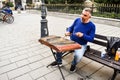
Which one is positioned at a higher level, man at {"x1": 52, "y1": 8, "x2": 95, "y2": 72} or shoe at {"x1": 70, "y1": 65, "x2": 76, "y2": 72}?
man at {"x1": 52, "y1": 8, "x2": 95, "y2": 72}

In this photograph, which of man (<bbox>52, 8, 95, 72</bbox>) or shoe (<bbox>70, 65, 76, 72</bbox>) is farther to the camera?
shoe (<bbox>70, 65, 76, 72</bbox>)

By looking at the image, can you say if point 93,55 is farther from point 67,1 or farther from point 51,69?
point 67,1

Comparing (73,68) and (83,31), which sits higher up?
(83,31)

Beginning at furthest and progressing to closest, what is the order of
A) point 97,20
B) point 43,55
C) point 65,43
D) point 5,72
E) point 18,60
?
point 97,20 < point 43,55 < point 18,60 < point 5,72 < point 65,43

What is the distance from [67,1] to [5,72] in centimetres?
1339

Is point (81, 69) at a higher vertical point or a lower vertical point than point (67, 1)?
lower

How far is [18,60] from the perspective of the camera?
13.1 ft

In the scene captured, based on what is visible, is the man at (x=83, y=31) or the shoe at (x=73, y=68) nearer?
the man at (x=83, y=31)

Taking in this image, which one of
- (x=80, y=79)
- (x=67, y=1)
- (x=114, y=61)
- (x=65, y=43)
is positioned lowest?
(x=80, y=79)

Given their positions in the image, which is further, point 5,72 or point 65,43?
point 5,72

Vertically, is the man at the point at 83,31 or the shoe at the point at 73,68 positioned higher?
the man at the point at 83,31

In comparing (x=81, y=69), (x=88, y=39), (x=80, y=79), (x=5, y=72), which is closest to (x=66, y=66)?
(x=81, y=69)

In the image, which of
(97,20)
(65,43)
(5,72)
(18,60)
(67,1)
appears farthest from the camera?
(67,1)

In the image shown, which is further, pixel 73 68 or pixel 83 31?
pixel 73 68
